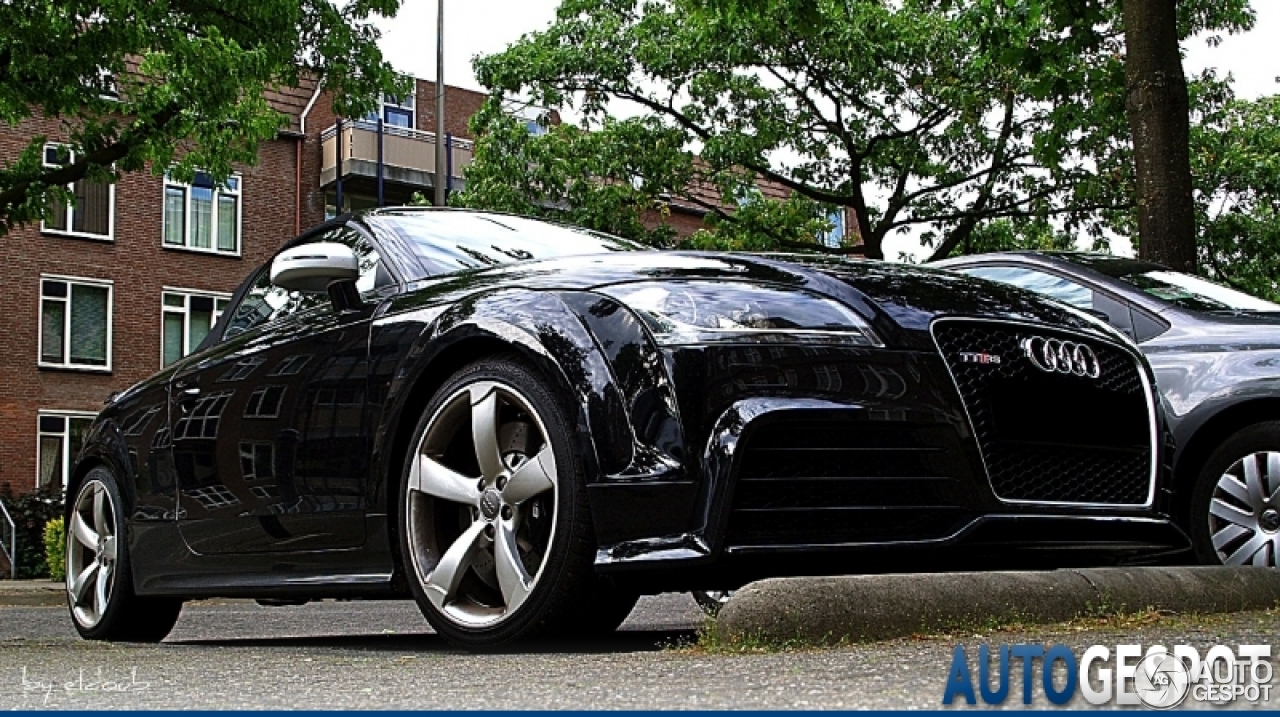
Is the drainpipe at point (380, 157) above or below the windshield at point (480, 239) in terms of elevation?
above

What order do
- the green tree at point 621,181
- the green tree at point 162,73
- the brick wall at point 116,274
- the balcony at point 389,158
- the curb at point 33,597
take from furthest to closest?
the balcony at point 389,158
the brick wall at point 116,274
the green tree at point 621,181
the curb at point 33,597
the green tree at point 162,73

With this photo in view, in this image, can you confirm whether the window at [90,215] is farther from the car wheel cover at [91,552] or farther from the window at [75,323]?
the car wheel cover at [91,552]

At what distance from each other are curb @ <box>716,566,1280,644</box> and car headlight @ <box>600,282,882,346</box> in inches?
24.1

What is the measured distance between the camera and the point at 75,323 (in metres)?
30.0

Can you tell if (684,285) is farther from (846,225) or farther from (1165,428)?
(846,225)

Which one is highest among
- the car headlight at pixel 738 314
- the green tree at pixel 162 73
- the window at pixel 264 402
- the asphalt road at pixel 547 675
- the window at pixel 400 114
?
the window at pixel 400 114

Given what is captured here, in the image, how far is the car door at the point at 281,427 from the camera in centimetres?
486

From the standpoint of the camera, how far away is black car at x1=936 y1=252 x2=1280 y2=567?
245 inches

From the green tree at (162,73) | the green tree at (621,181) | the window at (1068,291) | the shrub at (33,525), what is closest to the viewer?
the window at (1068,291)

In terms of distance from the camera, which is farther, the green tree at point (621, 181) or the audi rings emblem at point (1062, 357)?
the green tree at point (621, 181)

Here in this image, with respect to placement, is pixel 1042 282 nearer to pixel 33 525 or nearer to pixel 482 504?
pixel 482 504

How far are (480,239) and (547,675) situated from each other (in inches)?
96.1

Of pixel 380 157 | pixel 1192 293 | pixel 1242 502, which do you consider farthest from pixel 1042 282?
pixel 380 157

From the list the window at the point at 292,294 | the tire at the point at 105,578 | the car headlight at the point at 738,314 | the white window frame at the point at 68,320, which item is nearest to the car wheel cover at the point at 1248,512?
the car headlight at the point at 738,314
